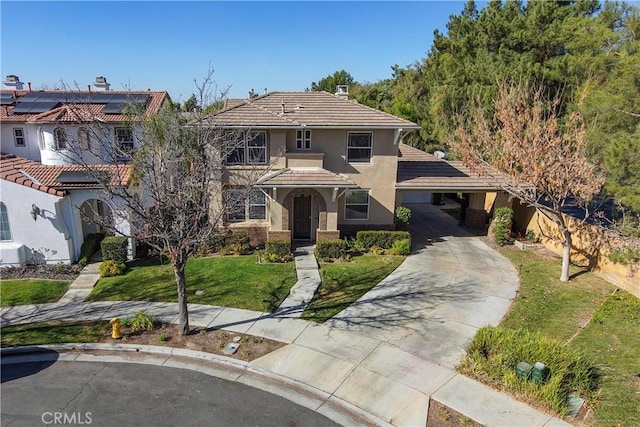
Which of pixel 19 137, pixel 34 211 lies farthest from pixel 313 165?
pixel 19 137

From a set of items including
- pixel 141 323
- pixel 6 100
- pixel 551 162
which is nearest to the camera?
pixel 141 323

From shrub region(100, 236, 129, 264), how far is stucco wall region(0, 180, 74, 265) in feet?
4.78

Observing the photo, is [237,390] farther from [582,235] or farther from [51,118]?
[51,118]

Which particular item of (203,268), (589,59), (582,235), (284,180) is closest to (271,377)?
(203,268)

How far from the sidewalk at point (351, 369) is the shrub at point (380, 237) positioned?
7.28 m

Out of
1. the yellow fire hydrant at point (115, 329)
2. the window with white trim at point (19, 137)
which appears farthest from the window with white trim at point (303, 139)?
the window with white trim at point (19, 137)

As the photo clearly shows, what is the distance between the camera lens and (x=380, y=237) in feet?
63.3

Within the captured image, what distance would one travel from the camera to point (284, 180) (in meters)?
18.3

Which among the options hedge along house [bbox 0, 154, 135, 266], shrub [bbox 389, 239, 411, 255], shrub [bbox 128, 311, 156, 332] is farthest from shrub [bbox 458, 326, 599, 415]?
hedge along house [bbox 0, 154, 135, 266]

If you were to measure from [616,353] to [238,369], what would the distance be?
10.1 metres

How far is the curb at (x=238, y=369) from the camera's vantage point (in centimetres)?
920

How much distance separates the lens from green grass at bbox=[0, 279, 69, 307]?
1429 cm

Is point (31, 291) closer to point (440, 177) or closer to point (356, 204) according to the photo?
point (356, 204)

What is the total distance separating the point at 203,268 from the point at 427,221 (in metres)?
14.3
